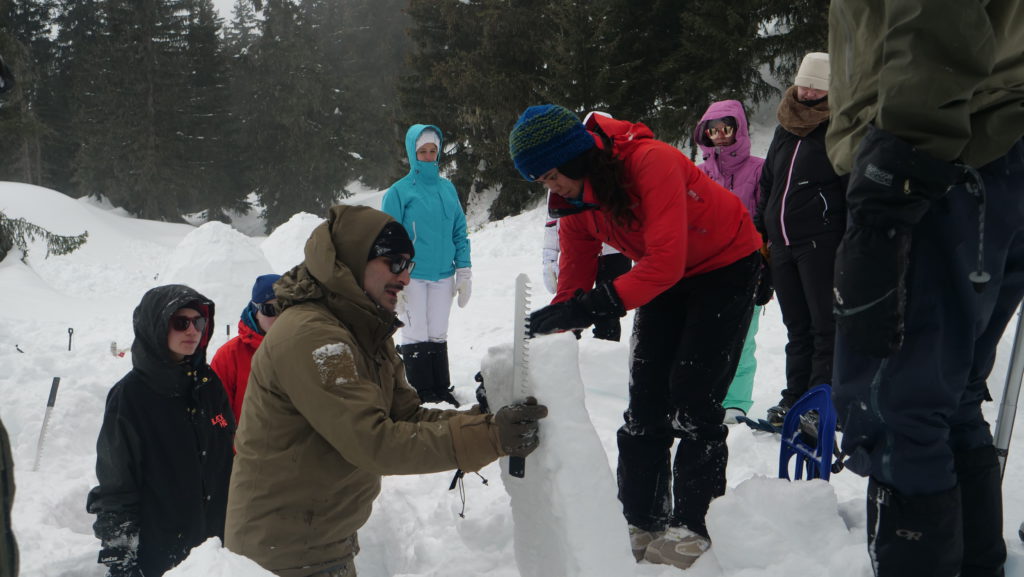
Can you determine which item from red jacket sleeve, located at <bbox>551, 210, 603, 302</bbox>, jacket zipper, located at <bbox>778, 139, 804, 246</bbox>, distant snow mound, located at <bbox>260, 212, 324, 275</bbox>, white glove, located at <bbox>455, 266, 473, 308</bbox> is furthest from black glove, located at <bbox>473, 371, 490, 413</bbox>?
distant snow mound, located at <bbox>260, 212, 324, 275</bbox>

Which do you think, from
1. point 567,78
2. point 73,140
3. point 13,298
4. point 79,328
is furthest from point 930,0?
point 73,140

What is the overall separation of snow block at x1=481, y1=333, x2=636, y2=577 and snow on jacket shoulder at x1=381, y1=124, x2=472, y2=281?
10.5 feet

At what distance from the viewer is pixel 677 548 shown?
7.63 ft

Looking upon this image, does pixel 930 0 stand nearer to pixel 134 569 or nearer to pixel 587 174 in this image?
pixel 587 174

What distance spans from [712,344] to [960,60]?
126cm

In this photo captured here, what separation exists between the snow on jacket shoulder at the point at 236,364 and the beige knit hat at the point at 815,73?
3254 millimetres

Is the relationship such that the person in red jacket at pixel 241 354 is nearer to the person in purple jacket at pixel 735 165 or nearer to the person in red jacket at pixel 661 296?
the person in red jacket at pixel 661 296

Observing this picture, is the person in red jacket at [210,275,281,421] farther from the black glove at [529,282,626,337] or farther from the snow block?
the snow block

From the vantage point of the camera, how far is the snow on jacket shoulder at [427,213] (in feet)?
17.2

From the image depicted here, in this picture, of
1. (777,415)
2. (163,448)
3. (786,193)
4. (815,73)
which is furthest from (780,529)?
(815,73)

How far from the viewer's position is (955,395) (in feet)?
5.49

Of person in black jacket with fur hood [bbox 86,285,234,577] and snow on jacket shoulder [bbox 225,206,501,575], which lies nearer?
snow on jacket shoulder [bbox 225,206,501,575]

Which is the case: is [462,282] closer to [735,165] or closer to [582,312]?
[735,165]

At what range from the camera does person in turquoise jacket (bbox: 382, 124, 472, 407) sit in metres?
5.24
